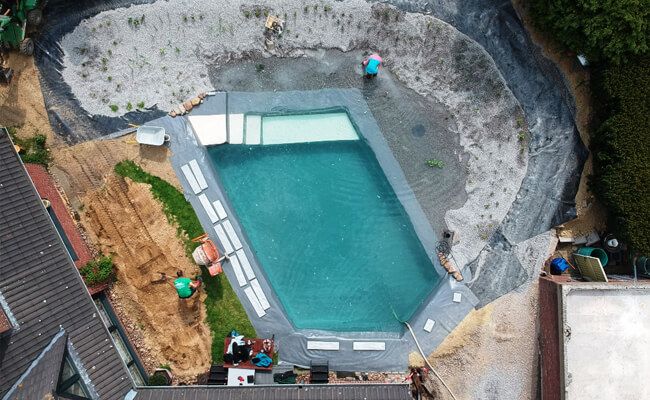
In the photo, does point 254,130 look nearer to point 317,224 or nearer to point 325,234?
point 317,224

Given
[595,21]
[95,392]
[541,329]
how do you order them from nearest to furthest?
1. [95,392]
2. [595,21]
3. [541,329]

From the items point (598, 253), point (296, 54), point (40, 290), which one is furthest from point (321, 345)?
point (296, 54)

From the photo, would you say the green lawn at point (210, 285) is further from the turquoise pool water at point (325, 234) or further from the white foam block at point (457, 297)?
the white foam block at point (457, 297)

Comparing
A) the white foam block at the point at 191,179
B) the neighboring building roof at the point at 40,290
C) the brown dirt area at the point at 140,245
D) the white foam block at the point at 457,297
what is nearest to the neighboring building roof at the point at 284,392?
the neighboring building roof at the point at 40,290

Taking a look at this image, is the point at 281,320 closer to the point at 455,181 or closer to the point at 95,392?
the point at 95,392

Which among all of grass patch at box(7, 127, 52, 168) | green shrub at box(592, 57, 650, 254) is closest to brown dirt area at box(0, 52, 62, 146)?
grass patch at box(7, 127, 52, 168)

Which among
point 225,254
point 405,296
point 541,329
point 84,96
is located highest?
point 84,96

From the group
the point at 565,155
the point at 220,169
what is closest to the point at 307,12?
the point at 220,169

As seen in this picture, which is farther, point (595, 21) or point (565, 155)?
point (565, 155)
